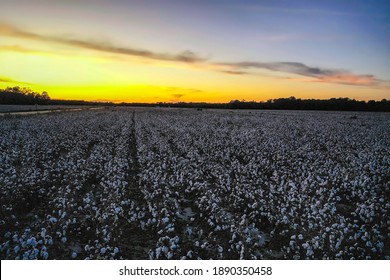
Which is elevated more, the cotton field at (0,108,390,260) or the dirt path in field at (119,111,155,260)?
the cotton field at (0,108,390,260)

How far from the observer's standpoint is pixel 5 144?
1873 cm

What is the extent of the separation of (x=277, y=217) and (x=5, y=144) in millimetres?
16906

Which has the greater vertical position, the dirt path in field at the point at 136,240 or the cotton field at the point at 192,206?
the cotton field at the point at 192,206

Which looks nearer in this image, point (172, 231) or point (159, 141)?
point (172, 231)

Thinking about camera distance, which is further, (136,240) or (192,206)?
(192,206)

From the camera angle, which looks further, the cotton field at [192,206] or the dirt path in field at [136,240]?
the cotton field at [192,206]

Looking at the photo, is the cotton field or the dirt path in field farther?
the cotton field

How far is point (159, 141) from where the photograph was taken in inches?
Answer: 862
